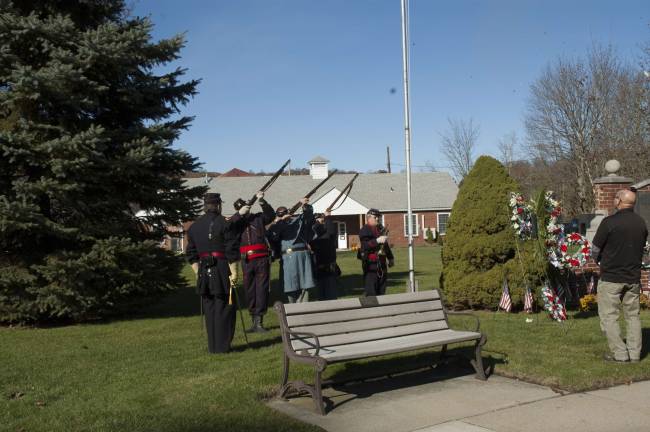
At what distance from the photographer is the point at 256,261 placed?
10.7 meters

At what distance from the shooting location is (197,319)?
40.6ft

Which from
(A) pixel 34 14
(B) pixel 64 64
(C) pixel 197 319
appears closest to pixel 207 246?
(C) pixel 197 319

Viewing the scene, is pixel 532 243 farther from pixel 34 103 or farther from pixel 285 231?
pixel 34 103

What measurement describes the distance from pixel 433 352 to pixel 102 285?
6538 millimetres

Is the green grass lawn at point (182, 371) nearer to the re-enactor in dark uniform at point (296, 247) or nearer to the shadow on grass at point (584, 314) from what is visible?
the shadow on grass at point (584, 314)

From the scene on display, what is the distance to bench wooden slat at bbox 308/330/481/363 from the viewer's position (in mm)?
6074

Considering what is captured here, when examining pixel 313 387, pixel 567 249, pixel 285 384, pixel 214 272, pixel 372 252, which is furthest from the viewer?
pixel 372 252

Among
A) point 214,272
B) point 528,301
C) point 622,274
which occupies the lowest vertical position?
point 528,301

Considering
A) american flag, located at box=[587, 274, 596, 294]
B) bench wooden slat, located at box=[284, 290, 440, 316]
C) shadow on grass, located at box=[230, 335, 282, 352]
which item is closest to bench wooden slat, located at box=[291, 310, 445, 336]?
bench wooden slat, located at box=[284, 290, 440, 316]

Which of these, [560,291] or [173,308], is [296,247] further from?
[560,291]

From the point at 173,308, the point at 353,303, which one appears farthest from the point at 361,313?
the point at 173,308

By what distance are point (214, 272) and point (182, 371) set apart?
1.33m

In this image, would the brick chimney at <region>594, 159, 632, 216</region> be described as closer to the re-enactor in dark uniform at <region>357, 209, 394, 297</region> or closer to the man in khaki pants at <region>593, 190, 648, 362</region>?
the re-enactor in dark uniform at <region>357, 209, 394, 297</region>

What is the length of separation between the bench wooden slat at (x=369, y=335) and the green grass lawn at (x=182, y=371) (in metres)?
0.58
